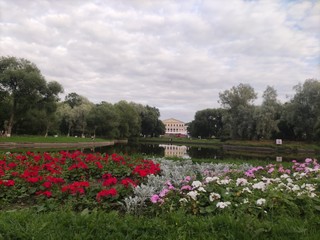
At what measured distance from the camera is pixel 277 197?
467 cm

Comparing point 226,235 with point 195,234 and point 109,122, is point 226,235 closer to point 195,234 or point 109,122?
point 195,234

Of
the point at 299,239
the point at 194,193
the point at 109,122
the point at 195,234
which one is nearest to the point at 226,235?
the point at 195,234

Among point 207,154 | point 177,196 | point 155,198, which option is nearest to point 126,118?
point 207,154

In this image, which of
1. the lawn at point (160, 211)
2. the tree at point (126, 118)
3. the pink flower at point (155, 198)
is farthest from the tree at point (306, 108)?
the pink flower at point (155, 198)

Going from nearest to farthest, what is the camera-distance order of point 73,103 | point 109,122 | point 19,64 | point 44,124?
point 19,64
point 44,124
point 109,122
point 73,103

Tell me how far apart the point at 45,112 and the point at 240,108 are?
1347 inches

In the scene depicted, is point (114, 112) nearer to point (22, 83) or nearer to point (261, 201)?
point (22, 83)

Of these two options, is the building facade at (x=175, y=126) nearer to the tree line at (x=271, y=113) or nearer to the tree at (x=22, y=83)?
the tree line at (x=271, y=113)

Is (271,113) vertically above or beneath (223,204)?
above

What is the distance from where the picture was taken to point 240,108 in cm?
5831

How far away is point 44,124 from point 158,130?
175ft

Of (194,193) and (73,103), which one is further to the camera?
(73,103)

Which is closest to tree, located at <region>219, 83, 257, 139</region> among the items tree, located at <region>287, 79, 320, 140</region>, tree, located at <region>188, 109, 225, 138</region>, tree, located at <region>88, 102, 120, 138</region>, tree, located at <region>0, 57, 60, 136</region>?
tree, located at <region>287, 79, 320, 140</region>

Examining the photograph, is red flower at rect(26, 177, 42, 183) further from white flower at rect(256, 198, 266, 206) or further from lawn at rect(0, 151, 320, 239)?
white flower at rect(256, 198, 266, 206)
